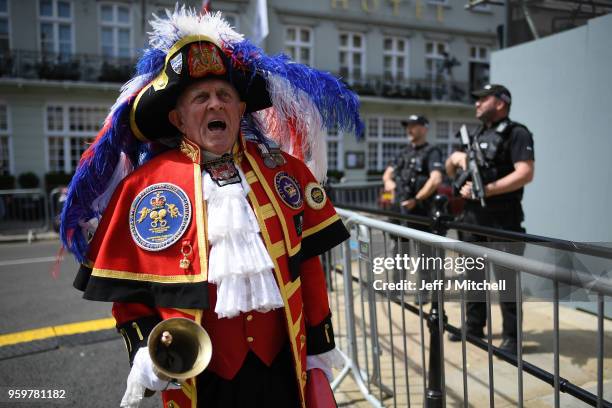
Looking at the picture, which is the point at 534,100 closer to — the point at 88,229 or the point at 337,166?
the point at 88,229

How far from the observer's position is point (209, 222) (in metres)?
1.71

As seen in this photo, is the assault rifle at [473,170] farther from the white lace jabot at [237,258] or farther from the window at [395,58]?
the window at [395,58]

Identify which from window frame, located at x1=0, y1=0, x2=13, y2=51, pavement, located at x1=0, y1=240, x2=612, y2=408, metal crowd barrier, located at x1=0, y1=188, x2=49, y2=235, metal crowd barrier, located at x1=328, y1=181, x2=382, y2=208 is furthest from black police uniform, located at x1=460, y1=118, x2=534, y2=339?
window frame, located at x1=0, y1=0, x2=13, y2=51

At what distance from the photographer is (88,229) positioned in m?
1.85

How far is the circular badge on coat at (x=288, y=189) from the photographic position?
1.89 m

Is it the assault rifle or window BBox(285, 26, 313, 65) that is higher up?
window BBox(285, 26, 313, 65)

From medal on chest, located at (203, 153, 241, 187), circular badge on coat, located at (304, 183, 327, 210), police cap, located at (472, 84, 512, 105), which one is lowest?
circular badge on coat, located at (304, 183, 327, 210)

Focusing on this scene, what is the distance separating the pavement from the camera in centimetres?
299

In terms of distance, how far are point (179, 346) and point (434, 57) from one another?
2471 centimetres

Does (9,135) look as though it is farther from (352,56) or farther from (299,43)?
(352,56)

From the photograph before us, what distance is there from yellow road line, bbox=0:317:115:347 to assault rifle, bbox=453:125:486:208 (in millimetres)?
3432

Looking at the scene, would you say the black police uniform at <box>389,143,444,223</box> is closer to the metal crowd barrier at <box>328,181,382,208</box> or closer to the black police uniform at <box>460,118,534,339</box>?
the black police uniform at <box>460,118,534,339</box>

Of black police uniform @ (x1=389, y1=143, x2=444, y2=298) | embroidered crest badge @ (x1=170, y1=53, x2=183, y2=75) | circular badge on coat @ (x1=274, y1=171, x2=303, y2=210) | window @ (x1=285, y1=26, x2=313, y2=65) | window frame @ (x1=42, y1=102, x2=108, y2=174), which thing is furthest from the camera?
window @ (x1=285, y1=26, x2=313, y2=65)

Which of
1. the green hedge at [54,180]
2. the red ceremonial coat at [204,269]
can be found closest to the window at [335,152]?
the green hedge at [54,180]
